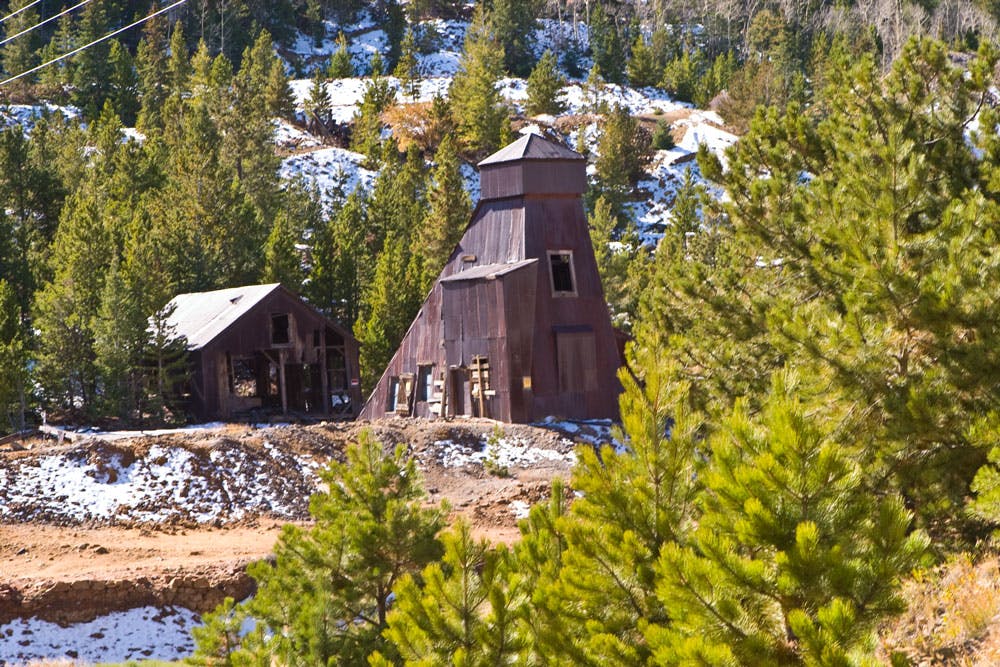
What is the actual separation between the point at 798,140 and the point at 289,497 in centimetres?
1433

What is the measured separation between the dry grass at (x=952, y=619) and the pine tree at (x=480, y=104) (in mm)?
68661

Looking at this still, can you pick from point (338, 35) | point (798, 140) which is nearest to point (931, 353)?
point (798, 140)

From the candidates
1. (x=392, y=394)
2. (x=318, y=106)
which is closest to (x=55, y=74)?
(x=318, y=106)

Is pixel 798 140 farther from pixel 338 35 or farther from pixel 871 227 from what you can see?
pixel 338 35

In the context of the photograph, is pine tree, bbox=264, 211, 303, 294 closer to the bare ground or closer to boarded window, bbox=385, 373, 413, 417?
boarded window, bbox=385, 373, 413, 417

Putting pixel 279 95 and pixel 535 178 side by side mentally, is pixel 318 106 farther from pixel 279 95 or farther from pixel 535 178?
pixel 535 178

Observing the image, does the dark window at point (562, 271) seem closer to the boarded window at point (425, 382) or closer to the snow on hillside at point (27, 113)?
the boarded window at point (425, 382)

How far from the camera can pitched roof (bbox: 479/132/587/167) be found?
3741 cm

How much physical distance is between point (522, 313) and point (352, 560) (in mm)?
22740

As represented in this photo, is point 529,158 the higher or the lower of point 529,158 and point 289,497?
the higher

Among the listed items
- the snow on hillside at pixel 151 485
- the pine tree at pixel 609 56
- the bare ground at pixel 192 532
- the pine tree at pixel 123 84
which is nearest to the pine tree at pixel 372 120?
the pine tree at pixel 123 84

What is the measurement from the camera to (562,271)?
37.4 meters

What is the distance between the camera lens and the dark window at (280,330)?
44.2 metres

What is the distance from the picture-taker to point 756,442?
7.42 metres
